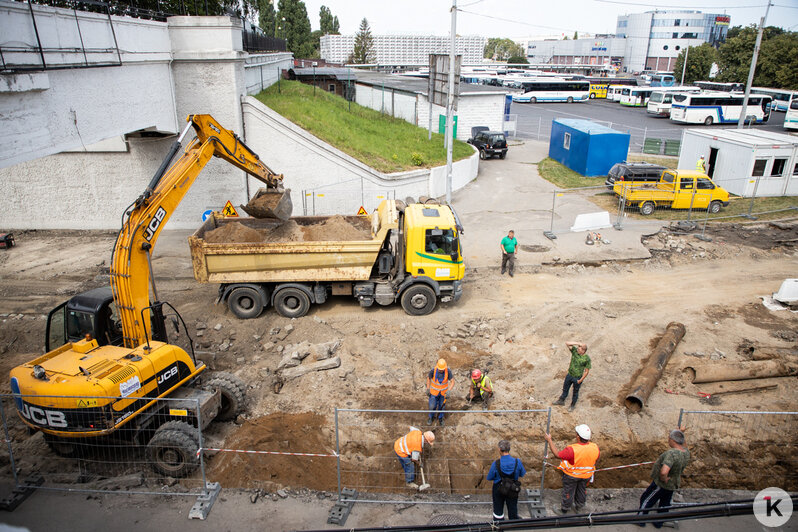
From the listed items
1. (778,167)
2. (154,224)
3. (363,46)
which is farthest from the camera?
(363,46)

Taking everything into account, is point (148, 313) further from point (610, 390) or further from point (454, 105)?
point (454, 105)

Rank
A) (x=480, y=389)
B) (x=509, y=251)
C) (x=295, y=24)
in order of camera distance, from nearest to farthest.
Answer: (x=480, y=389) → (x=509, y=251) → (x=295, y=24)

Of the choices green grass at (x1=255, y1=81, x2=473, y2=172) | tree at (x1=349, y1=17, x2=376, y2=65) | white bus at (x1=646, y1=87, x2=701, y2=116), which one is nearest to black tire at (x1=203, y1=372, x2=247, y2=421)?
green grass at (x1=255, y1=81, x2=473, y2=172)

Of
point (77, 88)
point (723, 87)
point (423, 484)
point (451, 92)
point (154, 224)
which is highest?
point (77, 88)

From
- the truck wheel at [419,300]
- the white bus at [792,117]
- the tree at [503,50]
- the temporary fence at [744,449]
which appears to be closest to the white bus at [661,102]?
the white bus at [792,117]

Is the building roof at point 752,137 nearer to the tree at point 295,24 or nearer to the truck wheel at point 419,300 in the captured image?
the truck wheel at point 419,300

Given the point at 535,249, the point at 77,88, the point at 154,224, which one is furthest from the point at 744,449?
the point at 77,88

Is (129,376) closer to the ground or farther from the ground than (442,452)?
farther from the ground

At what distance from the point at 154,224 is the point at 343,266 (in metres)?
4.79

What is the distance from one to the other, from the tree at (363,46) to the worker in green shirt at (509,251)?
7320 centimetres

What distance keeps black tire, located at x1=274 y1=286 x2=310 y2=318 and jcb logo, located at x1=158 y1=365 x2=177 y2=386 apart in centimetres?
457

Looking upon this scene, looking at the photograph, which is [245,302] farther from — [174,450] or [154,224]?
[174,450]

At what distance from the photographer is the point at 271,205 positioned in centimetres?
A: 1281

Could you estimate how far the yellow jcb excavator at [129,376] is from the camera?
24.5 ft
